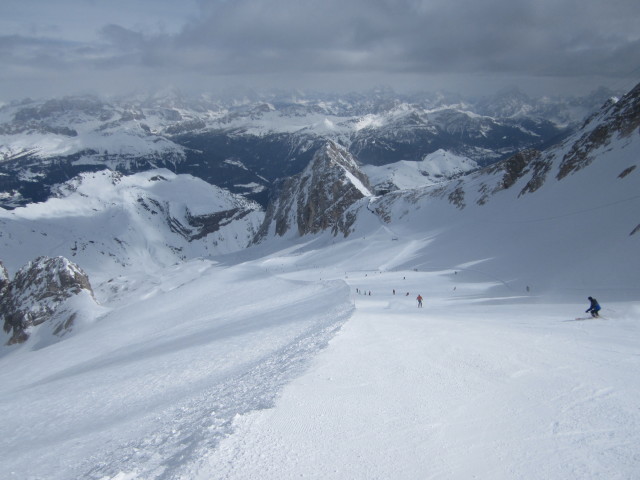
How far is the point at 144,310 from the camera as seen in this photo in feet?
166

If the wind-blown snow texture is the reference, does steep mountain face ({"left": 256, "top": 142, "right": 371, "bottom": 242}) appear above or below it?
above

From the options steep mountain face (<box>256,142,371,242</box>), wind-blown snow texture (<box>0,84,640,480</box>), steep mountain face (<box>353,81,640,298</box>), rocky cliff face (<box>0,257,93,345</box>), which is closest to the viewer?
wind-blown snow texture (<box>0,84,640,480</box>)

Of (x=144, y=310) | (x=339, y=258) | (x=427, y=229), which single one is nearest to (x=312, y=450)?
(x=144, y=310)

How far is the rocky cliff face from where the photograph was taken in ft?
265

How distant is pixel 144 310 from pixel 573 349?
4814cm

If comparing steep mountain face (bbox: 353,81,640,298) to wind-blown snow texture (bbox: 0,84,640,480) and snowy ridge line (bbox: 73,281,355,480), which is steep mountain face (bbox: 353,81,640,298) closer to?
wind-blown snow texture (bbox: 0,84,640,480)

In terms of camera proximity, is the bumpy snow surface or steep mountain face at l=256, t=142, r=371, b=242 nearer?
the bumpy snow surface

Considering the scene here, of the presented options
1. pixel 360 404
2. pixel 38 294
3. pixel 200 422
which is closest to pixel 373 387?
pixel 360 404

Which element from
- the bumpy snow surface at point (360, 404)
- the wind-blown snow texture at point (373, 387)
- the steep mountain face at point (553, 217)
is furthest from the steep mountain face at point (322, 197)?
the bumpy snow surface at point (360, 404)

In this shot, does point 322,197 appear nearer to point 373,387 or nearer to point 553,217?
point 553,217

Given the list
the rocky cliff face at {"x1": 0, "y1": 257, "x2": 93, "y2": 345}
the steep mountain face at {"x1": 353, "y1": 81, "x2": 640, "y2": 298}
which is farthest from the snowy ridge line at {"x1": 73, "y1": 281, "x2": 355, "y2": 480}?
the rocky cliff face at {"x1": 0, "y1": 257, "x2": 93, "y2": 345}

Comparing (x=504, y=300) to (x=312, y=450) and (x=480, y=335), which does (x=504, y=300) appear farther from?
(x=312, y=450)

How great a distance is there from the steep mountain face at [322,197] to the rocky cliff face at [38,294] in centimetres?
5781

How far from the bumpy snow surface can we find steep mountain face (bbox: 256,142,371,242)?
7412 cm
